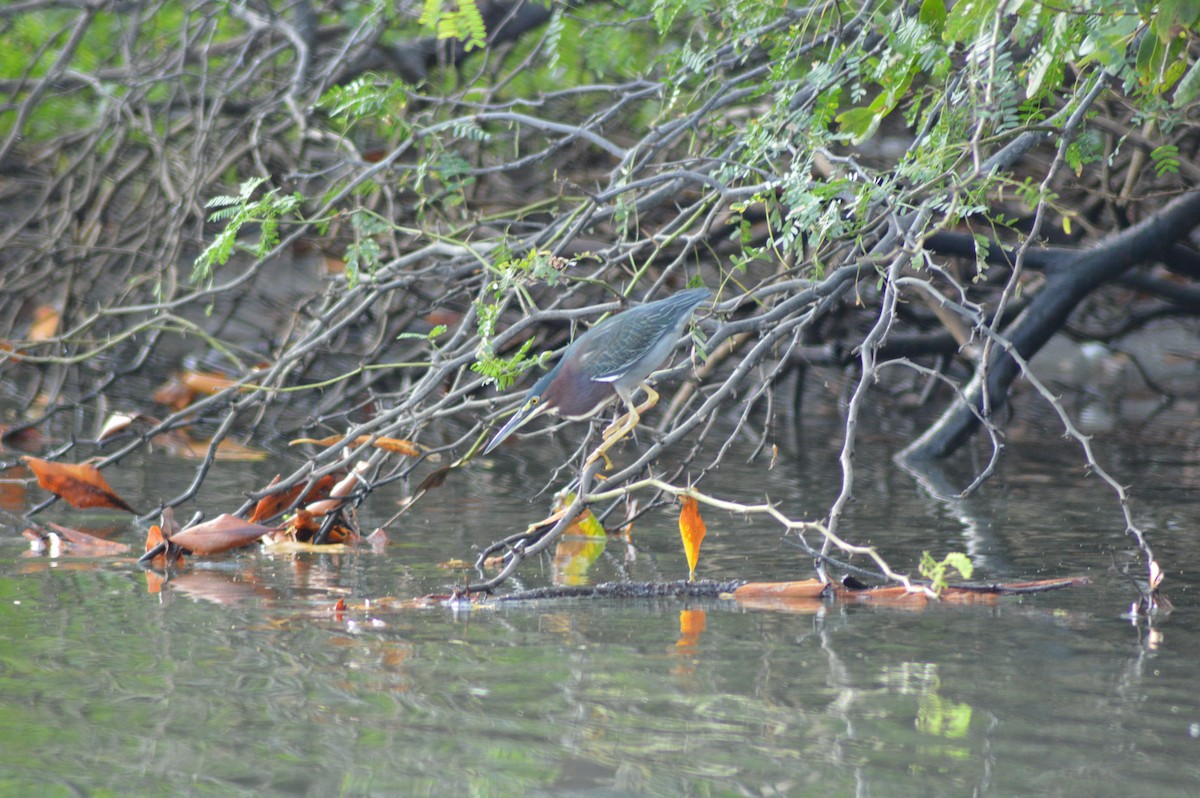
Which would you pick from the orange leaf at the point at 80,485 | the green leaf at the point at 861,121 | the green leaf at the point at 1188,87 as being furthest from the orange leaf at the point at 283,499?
the green leaf at the point at 1188,87

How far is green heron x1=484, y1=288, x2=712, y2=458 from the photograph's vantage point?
304 cm

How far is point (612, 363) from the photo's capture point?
304 centimetres

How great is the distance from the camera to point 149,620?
2.86 meters

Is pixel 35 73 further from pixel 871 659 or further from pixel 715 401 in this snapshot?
pixel 871 659

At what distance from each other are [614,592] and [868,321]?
368 centimetres

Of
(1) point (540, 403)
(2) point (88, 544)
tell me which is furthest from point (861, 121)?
(2) point (88, 544)

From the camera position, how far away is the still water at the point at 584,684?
6.57 feet

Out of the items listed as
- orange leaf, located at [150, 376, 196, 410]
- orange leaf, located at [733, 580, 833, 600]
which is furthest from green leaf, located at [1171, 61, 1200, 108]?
orange leaf, located at [150, 376, 196, 410]

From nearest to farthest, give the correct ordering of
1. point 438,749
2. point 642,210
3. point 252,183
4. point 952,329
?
1. point 438,749
2. point 252,183
3. point 642,210
4. point 952,329

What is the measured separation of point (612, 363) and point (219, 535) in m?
1.19

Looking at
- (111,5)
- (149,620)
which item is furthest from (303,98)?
(149,620)

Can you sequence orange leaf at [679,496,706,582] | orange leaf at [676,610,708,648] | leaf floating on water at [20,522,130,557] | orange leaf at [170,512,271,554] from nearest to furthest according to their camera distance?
orange leaf at [676,610,708,648]
orange leaf at [679,496,706,582]
orange leaf at [170,512,271,554]
leaf floating on water at [20,522,130,557]

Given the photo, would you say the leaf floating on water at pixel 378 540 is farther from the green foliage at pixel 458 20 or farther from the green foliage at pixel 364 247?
the green foliage at pixel 458 20

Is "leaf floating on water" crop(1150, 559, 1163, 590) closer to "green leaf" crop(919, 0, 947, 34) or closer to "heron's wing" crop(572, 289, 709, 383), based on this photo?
"heron's wing" crop(572, 289, 709, 383)
